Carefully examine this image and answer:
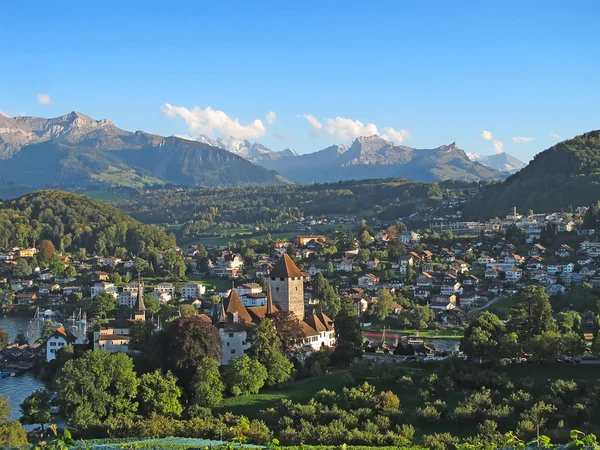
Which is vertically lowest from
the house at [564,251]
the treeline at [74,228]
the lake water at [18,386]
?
the lake water at [18,386]

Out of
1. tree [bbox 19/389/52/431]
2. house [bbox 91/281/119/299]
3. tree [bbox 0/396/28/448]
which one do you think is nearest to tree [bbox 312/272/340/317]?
house [bbox 91/281/119/299]

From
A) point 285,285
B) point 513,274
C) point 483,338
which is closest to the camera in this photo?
point 483,338

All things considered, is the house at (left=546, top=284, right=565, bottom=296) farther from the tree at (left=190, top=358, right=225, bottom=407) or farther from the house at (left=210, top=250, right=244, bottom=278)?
the tree at (left=190, top=358, right=225, bottom=407)

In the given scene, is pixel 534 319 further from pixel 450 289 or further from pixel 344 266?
pixel 344 266

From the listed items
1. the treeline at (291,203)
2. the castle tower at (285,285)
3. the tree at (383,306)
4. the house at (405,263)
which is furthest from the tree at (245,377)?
the treeline at (291,203)

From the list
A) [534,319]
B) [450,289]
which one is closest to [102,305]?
[450,289]

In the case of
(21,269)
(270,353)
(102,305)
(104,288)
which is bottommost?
(102,305)

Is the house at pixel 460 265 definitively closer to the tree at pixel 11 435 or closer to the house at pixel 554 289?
the house at pixel 554 289

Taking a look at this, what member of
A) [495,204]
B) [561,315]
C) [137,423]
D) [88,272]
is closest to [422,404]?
[137,423]
